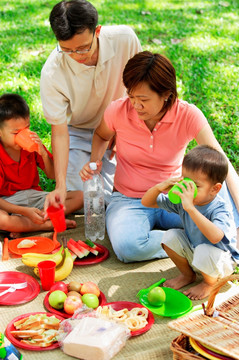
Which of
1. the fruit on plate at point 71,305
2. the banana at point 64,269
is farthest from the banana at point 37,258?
the fruit on plate at point 71,305

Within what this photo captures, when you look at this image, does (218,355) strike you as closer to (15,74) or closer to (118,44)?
(118,44)

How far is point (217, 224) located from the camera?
9.73ft

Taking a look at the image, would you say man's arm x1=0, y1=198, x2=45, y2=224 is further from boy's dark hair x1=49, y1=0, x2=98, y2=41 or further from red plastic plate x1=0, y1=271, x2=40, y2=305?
boy's dark hair x1=49, y1=0, x2=98, y2=41

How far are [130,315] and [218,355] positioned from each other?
25.3 inches

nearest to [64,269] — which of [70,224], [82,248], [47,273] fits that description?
[47,273]

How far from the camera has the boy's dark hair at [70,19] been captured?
321 centimetres

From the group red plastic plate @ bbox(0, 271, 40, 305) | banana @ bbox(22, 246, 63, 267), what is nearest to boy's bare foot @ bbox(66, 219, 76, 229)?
banana @ bbox(22, 246, 63, 267)

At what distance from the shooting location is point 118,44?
385cm

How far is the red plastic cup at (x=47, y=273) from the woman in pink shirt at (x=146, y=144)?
503mm

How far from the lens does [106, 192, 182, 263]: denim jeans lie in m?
3.41

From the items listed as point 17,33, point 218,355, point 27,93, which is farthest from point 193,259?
point 17,33

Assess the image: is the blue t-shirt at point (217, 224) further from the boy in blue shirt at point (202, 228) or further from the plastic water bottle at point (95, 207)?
the plastic water bottle at point (95, 207)

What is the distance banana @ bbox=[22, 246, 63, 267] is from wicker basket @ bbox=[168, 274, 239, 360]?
3.34ft

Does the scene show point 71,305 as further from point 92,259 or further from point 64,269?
point 92,259
